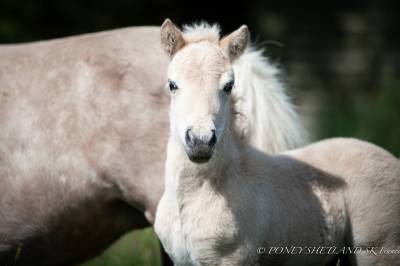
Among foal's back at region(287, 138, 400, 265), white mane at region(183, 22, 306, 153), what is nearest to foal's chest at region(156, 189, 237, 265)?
foal's back at region(287, 138, 400, 265)

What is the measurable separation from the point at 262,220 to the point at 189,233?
344mm

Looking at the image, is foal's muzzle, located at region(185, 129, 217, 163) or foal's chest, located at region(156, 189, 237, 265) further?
foal's chest, located at region(156, 189, 237, 265)

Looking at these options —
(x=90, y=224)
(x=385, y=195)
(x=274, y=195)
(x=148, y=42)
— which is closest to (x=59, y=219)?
(x=90, y=224)

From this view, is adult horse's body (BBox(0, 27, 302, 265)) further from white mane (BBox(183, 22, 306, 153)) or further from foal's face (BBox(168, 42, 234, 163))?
foal's face (BBox(168, 42, 234, 163))

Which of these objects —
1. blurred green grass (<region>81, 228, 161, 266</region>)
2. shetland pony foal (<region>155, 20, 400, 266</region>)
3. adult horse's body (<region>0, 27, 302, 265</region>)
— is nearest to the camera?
shetland pony foal (<region>155, 20, 400, 266</region>)

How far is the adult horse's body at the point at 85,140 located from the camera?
14.7ft

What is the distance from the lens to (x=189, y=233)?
352cm

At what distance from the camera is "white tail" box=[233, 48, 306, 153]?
14.9 feet

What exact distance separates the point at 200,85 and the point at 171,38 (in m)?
0.33

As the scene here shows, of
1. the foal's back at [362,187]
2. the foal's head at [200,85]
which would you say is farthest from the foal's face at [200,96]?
the foal's back at [362,187]

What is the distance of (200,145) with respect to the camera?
326 cm

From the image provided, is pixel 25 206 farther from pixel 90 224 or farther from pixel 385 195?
pixel 385 195

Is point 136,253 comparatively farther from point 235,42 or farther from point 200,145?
point 200,145

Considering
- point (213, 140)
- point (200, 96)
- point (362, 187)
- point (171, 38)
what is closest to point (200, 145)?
point (213, 140)
